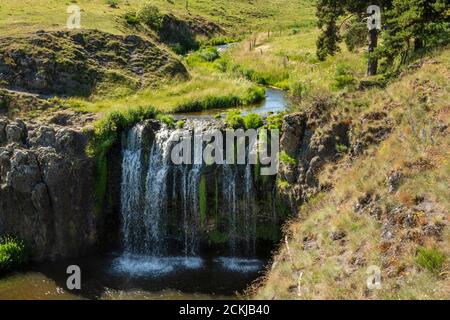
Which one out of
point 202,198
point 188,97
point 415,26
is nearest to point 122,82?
point 188,97

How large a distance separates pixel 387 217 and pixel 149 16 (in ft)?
144

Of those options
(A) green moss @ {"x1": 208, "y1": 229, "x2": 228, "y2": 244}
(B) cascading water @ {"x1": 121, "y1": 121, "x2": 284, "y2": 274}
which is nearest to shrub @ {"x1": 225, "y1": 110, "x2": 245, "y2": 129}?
(B) cascading water @ {"x1": 121, "y1": 121, "x2": 284, "y2": 274}

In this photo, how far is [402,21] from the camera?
2464cm

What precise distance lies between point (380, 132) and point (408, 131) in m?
1.62

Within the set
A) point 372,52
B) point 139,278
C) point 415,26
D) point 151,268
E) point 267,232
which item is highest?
point 415,26

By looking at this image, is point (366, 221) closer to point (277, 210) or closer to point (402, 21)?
point (277, 210)

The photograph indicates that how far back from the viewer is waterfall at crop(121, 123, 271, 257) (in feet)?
80.8

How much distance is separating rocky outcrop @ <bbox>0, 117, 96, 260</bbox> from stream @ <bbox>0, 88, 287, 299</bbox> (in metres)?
1.12

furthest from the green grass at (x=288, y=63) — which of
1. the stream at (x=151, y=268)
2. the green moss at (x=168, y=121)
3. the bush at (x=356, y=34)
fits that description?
the stream at (x=151, y=268)

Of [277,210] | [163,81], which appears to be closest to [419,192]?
[277,210]

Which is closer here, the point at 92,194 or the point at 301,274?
the point at 301,274

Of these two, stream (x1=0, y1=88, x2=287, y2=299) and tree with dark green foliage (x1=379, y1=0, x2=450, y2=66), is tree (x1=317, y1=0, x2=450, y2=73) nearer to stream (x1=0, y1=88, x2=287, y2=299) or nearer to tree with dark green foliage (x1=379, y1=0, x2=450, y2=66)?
tree with dark green foliage (x1=379, y1=0, x2=450, y2=66)

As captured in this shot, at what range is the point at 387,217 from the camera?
55.3ft

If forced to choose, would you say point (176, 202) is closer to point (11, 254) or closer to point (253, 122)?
point (253, 122)
